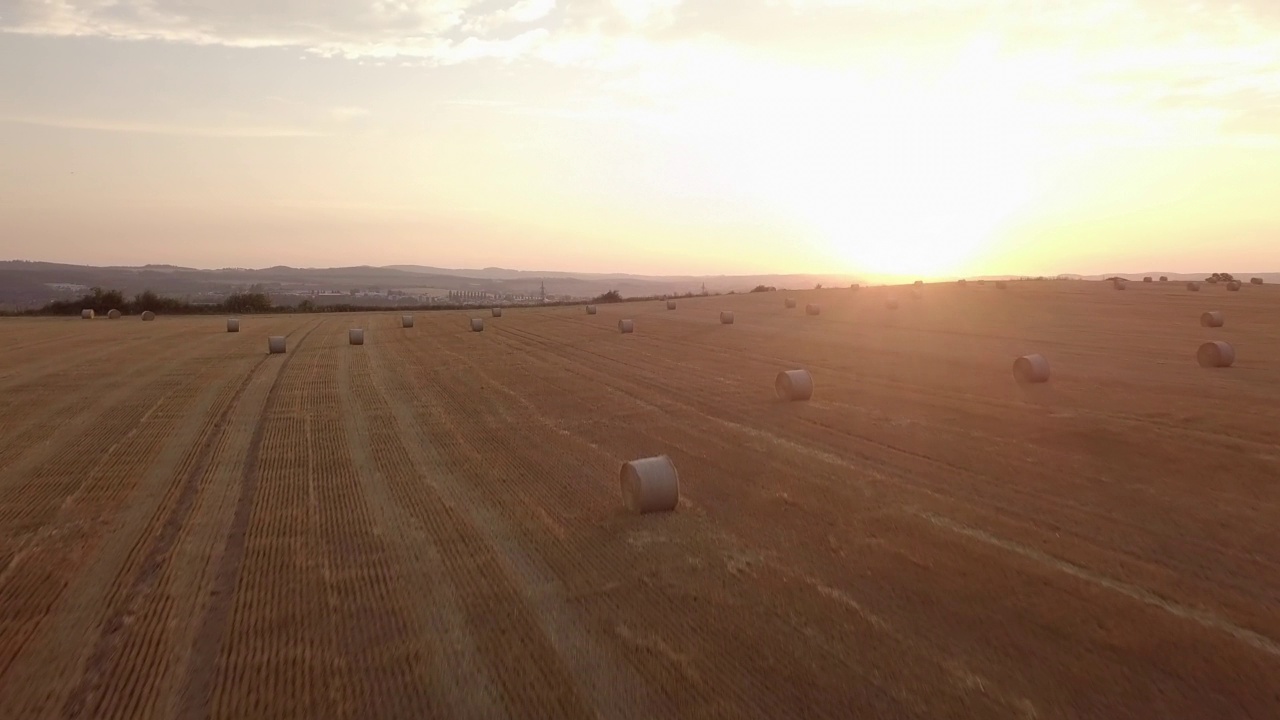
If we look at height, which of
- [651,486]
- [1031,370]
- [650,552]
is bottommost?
[650,552]

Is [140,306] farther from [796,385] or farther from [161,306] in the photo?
[796,385]

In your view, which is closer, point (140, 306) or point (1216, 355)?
point (1216, 355)

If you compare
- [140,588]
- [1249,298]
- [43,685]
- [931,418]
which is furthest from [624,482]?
[1249,298]

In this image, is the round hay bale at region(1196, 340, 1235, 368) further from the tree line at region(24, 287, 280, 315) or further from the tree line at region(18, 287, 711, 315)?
the tree line at region(24, 287, 280, 315)

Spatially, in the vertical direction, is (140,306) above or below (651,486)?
above

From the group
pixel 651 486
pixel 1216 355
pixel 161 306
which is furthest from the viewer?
pixel 161 306

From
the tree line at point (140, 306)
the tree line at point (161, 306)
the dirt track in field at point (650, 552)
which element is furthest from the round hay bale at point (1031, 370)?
the tree line at point (140, 306)

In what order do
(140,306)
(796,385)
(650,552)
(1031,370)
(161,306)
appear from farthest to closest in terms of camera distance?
(140,306) → (161,306) → (1031,370) → (796,385) → (650,552)

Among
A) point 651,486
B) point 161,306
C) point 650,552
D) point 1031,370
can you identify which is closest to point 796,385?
point 1031,370
